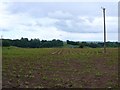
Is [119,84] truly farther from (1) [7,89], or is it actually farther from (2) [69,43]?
(2) [69,43]

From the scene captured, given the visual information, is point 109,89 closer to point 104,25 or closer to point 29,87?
point 29,87

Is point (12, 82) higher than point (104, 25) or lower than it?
lower

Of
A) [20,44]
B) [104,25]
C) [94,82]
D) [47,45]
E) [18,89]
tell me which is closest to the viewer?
[18,89]

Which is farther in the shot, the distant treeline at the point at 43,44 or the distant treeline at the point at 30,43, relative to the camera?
the distant treeline at the point at 43,44

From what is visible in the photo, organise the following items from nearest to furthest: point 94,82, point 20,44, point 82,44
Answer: point 94,82 → point 20,44 → point 82,44

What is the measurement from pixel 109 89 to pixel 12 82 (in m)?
3.57

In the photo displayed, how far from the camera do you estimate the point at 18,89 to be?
10.7 meters

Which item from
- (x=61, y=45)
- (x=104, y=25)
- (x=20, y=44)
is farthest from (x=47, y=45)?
(x=104, y=25)

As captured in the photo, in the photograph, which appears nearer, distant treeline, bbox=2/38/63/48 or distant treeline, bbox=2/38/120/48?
distant treeline, bbox=2/38/63/48

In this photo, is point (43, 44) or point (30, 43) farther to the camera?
point (43, 44)

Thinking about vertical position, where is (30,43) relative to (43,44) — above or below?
above

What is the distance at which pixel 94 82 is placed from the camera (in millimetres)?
12922

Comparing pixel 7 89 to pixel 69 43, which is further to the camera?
pixel 69 43

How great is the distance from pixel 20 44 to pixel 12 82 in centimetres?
8877
